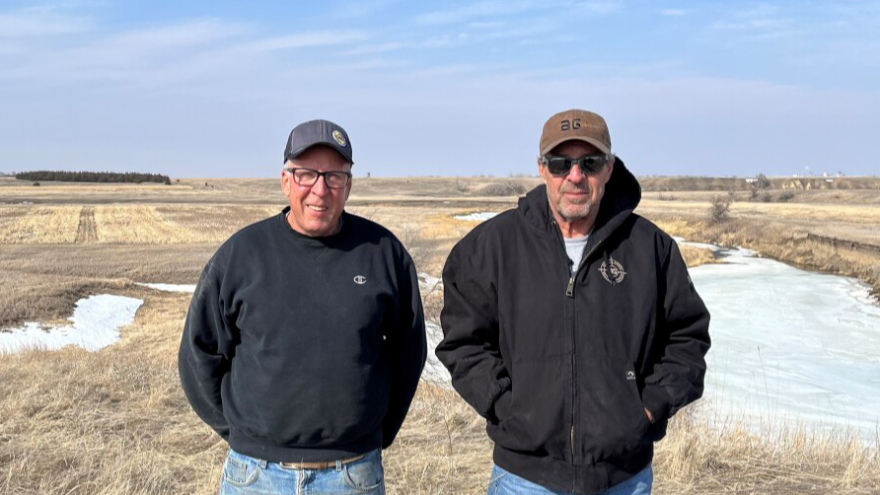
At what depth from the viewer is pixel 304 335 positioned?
8.94ft

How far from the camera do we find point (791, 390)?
1289 cm

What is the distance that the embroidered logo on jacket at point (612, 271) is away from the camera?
2723mm

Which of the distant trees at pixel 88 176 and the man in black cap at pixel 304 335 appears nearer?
the man in black cap at pixel 304 335

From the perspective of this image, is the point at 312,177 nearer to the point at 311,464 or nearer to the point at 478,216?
the point at 311,464

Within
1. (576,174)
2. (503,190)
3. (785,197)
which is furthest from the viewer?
(503,190)

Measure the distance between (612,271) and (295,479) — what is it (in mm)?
1353

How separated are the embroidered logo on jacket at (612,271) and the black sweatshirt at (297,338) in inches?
29.5

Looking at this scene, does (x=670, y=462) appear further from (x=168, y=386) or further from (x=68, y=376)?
(x=68, y=376)

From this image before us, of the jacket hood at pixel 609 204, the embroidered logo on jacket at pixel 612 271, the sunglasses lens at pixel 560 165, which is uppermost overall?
the sunglasses lens at pixel 560 165

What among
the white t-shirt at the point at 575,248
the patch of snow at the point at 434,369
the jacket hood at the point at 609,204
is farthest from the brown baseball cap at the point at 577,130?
the patch of snow at the point at 434,369

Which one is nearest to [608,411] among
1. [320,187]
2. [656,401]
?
[656,401]

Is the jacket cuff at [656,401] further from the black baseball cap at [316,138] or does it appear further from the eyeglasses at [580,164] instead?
the black baseball cap at [316,138]

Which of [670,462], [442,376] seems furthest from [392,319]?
[442,376]

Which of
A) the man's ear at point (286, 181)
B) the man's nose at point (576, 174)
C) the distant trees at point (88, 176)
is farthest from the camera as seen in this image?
the distant trees at point (88, 176)
